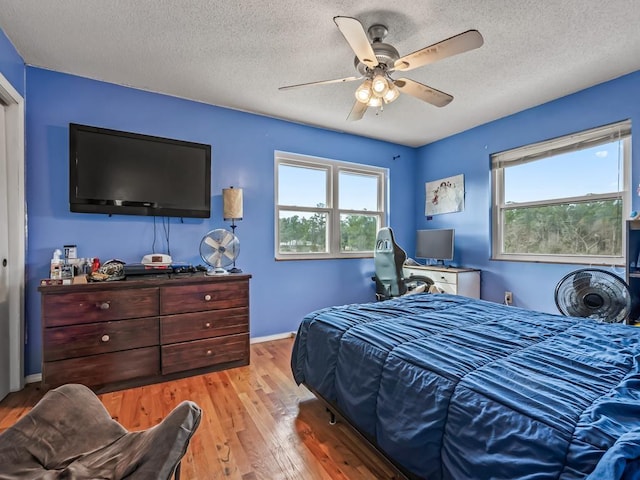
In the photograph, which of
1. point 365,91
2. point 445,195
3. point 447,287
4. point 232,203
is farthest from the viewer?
point 445,195

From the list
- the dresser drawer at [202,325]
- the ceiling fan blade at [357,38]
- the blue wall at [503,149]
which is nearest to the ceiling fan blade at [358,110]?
the ceiling fan blade at [357,38]

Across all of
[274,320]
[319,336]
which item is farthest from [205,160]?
[319,336]

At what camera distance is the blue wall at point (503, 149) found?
8.60 ft

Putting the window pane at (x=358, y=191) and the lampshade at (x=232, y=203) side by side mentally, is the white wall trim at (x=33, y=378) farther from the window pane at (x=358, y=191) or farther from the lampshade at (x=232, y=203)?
the window pane at (x=358, y=191)

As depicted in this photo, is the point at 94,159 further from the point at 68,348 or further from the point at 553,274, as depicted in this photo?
the point at 553,274

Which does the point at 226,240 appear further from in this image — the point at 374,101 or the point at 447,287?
the point at 447,287

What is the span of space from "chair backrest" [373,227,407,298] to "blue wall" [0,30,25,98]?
124 inches

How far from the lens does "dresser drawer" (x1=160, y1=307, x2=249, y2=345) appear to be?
242 cm

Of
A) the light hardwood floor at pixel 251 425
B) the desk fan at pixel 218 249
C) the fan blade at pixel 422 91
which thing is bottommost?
the light hardwood floor at pixel 251 425

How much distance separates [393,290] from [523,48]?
7.34ft

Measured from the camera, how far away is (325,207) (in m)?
3.86

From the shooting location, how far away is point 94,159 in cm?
253

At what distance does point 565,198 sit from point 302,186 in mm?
2706

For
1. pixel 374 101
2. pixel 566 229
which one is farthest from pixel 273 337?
pixel 566 229
